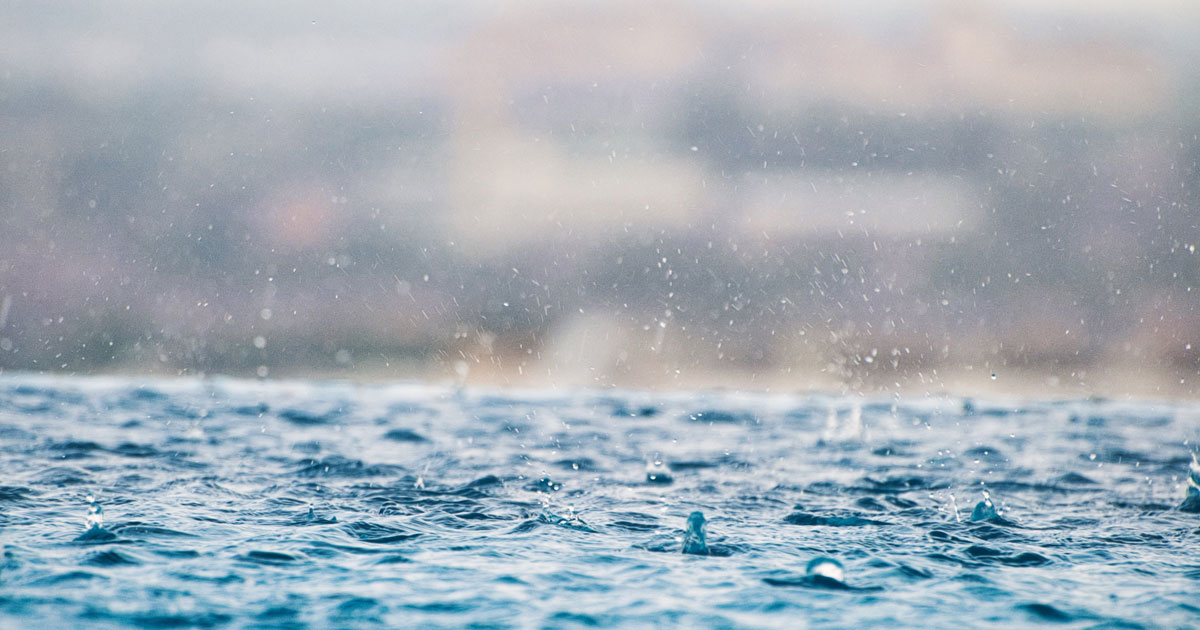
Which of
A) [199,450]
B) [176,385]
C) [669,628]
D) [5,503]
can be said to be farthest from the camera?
[176,385]

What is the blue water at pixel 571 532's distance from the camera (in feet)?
27.1

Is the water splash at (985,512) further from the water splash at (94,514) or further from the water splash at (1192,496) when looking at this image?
the water splash at (94,514)

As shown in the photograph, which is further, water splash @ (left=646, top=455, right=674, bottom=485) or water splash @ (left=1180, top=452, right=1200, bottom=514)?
water splash @ (left=646, top=455, right=674, bottom=485)

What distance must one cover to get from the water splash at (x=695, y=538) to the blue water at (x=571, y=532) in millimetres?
26

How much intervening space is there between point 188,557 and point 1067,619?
25.8ft

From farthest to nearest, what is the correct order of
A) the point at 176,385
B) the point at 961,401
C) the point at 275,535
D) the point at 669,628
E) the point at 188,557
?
the point at 961,401 → the point at 176,385 → the point at 275,535 → the point at 188,557 → the point at 669,628

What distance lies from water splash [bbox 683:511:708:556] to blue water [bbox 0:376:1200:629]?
0.03 m

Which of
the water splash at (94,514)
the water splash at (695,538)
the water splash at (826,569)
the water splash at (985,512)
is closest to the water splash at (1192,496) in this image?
the water splash at (985,512)

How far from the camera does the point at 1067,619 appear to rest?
8219 millimetres

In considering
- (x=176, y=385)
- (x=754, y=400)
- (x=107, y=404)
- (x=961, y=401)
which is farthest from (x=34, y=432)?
(x=961, y=401)

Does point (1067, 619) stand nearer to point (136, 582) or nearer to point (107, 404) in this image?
point (136, 582)

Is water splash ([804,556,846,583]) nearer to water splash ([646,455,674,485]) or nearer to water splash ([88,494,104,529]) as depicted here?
water splash ([646,455,674,485])

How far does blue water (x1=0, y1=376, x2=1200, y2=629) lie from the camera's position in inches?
325

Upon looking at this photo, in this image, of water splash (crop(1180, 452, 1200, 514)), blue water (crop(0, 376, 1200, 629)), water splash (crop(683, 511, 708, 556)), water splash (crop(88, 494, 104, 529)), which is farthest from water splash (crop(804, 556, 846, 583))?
water splash (crop(88, 494, 104, 529))
